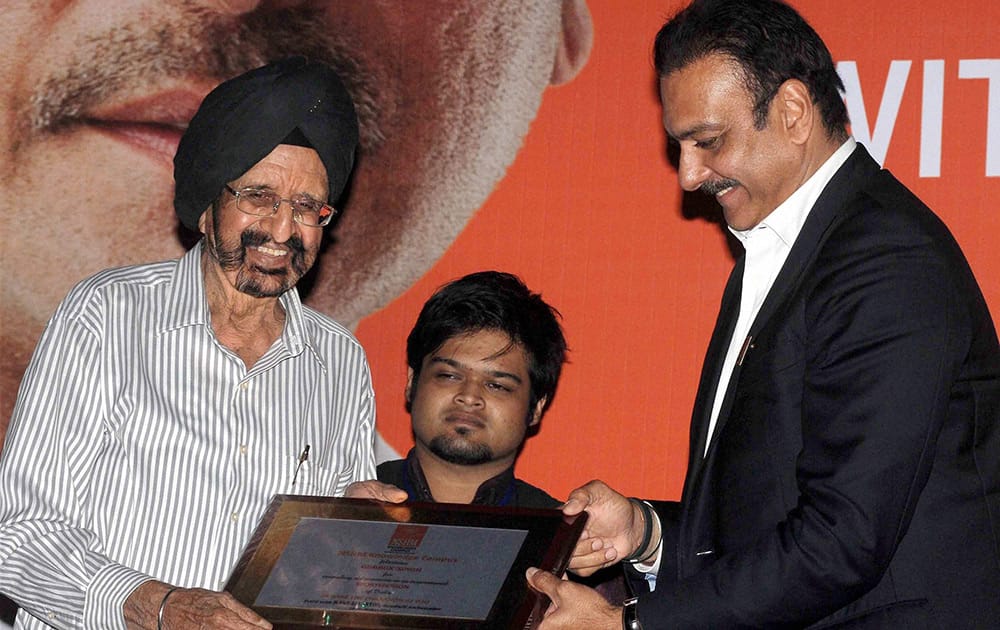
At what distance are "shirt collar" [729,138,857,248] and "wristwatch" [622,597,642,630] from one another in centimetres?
77

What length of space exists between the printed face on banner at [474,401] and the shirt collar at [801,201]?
1.24 meters

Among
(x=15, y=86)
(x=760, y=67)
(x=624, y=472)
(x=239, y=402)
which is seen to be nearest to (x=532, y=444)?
(x=624, y=472)

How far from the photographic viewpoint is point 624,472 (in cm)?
369

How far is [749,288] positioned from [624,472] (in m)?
1.12

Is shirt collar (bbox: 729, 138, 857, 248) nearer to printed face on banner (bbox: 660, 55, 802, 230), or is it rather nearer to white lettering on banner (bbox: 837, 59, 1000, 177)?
printed face on banner (bbox: 660, 55, 802, 230)

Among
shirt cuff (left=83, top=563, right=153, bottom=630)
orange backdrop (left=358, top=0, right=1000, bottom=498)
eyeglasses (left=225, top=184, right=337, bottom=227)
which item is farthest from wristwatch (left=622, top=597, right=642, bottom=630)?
orange backdrop (left=358, top=0, right=1000, bottom=498)

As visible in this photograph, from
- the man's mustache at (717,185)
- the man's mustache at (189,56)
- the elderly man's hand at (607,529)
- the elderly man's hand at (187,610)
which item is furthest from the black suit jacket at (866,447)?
the man's mustache at (189,56)

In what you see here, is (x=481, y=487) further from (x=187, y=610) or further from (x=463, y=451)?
(x=187, y=610)

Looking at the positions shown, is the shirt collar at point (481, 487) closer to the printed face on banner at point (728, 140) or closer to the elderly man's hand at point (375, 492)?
the elderly man's hand at point (375, 492)

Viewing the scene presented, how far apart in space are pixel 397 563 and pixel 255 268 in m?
0.72

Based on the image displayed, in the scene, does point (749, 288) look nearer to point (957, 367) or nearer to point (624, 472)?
point (957, 367)

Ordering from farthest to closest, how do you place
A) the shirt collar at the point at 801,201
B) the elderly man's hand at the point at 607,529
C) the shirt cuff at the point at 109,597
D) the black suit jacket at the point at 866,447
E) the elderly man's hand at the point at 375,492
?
1. the elderly man's hand at the point at 607,529
2. the elderly man's hand at the point at 375,492
3. the shirt collar at the point at 801,201
4. the shirt cuff at the point at 109,597
5. the black suit jacket at the point at 866,447

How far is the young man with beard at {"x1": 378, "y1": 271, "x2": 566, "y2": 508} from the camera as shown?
357 cm

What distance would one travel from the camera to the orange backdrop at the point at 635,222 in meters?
3.52
